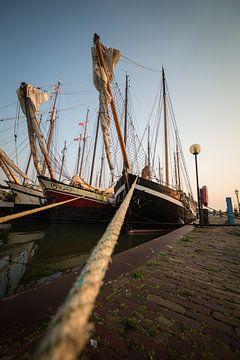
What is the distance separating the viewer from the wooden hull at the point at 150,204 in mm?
8992

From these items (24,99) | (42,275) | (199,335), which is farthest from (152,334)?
(24,99)

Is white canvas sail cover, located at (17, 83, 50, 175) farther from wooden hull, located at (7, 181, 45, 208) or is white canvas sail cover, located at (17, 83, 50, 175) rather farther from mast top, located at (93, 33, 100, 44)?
mast top, located at (93, 33, 100, 44)

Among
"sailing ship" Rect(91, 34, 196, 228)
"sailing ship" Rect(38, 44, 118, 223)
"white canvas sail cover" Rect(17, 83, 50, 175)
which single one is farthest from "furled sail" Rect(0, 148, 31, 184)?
"sailing ship" Rect(91, 34, 196, 228)

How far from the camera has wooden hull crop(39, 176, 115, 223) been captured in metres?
13.8

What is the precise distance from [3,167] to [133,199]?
52.1 ft

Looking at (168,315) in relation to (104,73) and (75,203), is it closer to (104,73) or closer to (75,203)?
→ (104,73)

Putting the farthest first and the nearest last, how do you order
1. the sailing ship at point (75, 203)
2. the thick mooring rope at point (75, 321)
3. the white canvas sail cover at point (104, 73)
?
the sailing ship at point (75, 203) < the white canvas sail cover at point (104, 73) < the thick mooring rope at point (75, 321)

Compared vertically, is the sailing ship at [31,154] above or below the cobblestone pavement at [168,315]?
above

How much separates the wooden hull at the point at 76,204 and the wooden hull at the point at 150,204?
4878 millimetres

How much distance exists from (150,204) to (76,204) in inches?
285

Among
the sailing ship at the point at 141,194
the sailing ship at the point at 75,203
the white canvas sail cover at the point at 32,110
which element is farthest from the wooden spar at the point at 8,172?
the sailing ship at the point at 141,194

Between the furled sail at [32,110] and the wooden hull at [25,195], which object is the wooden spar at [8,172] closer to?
the wooden hull at [25,195]

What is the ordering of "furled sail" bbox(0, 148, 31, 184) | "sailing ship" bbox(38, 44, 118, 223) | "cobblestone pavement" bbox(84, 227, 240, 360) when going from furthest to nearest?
"furled sail" bbox(0, 148, 31, 184), "sailing ship" bbox(38, 44, 118, 223), "cobblestone pavement" bbox(84, 227, 240, 360)

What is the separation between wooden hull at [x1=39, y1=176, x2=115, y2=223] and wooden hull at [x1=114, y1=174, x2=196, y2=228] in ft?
16.0
